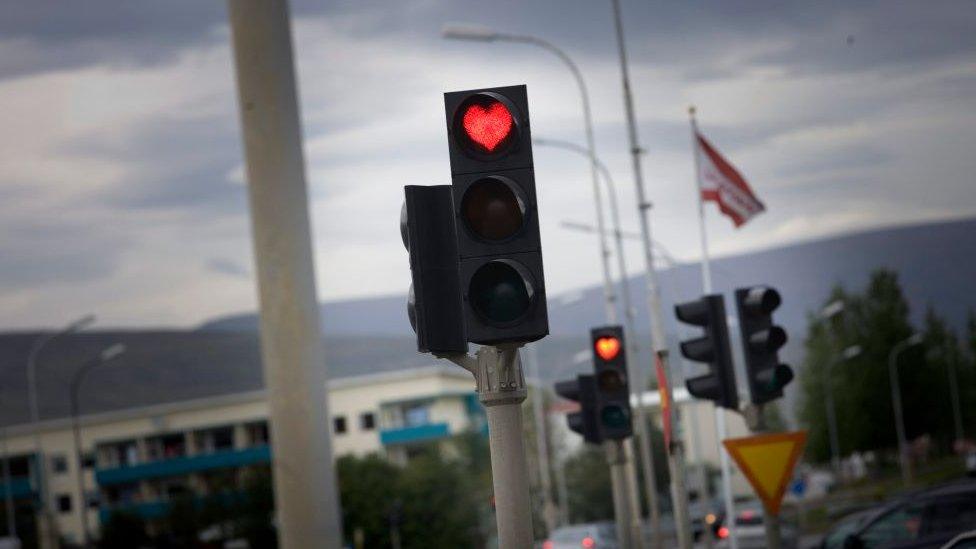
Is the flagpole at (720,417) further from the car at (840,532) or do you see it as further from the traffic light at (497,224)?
the traffic light at (497,224)

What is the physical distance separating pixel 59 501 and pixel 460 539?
45.1m

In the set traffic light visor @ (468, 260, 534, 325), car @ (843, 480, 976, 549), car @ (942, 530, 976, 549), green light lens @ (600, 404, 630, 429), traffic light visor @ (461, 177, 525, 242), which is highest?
traffic light visor @ (461, 177, 525, 242)

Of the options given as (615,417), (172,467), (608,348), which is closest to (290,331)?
(608,348)

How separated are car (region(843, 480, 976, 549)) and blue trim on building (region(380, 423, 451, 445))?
10055cm

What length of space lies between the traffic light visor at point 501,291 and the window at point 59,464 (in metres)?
125

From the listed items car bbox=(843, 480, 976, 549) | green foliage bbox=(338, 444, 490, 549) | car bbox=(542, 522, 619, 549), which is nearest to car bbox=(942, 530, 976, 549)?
car bbox=(843, 480, 976, 549)

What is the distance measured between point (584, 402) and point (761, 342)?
23.5 feet

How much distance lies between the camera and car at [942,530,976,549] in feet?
42.8

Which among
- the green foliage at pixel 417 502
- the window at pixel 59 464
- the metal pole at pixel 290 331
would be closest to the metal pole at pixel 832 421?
the green foliage at pixel 417 502

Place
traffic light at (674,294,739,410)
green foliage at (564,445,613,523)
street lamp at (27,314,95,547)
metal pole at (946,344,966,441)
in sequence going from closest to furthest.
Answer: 1. traffic light at (674,294,739,410)
2. street lamp at (27,314,95,547)
3. green foliage at (564,445,613,523)
4. metal pole at (946,344,966,441)

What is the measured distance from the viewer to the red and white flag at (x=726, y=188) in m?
26.2

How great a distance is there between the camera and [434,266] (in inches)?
251

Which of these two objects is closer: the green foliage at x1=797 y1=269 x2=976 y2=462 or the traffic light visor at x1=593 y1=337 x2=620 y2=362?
the traffic light visor at x1=593 y1=337 x2=620 y2=362

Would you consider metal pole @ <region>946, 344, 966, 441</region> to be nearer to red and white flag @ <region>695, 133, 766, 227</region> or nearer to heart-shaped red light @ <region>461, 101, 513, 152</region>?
red and white flag @ <region>695, 133, 766, 227</region>
